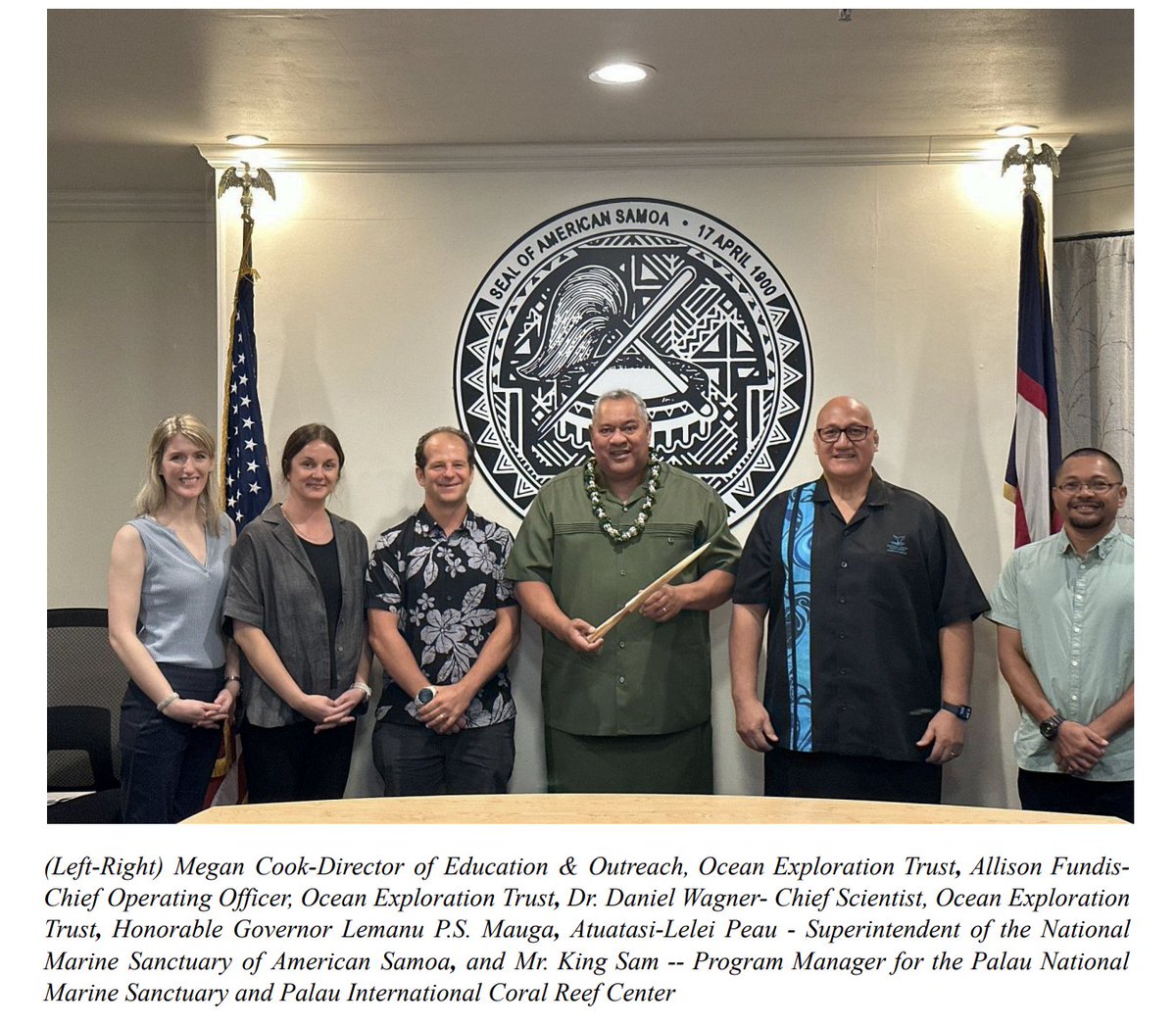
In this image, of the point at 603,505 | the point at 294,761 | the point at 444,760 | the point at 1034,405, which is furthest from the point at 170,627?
the point at 1034,405

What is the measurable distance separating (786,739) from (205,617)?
68.6 inches

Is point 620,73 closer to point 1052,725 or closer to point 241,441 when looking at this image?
point 241,441

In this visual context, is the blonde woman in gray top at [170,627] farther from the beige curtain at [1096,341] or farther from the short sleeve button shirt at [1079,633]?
the beige curtain at [1096,341]

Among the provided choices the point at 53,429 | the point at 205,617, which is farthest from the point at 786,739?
the point at 53,429

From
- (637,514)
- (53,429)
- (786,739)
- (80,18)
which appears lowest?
(786,739)

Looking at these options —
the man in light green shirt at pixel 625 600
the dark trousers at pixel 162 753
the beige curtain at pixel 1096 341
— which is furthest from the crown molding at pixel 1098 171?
the dark trousers at pixel 162 753

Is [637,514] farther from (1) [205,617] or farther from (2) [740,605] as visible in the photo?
(1) [205,617]

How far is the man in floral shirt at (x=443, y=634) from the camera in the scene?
3613 mm

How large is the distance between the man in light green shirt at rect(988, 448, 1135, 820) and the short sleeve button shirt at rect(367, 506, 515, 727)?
1.58 meters

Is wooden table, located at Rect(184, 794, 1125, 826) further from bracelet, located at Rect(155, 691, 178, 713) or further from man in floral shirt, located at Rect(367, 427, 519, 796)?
man in floral shirt, located at Rect(367, 427, 519, 796)

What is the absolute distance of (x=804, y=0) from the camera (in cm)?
244

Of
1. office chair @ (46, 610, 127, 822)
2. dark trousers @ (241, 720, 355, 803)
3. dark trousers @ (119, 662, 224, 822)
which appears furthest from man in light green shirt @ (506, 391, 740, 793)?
office chair @ (46, 610, 127, 822)

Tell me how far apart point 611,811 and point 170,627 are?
1539 millimetres

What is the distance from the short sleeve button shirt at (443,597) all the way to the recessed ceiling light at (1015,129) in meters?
2.23
